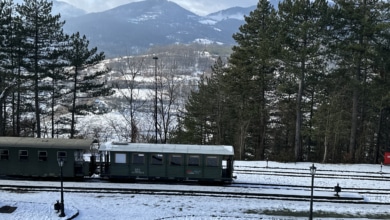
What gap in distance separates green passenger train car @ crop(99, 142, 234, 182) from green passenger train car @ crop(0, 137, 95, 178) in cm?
188

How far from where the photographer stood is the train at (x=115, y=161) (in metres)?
24.5

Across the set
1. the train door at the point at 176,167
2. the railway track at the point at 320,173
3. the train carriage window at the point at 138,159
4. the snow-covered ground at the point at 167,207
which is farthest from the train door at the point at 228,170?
the train carriage window at the point at 138,159

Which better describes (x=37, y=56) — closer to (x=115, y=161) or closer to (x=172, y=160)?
(x=115, y=161)

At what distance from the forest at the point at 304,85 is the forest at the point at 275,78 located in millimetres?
95

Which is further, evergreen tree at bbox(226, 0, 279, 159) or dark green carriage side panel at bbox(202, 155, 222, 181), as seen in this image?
evergreen tree at bbox(226, 0, 279, 159)

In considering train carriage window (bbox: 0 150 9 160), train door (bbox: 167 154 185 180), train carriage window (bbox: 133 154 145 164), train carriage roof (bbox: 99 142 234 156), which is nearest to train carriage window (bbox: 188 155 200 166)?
train carriage roof (bbox: 99 142 234 156)

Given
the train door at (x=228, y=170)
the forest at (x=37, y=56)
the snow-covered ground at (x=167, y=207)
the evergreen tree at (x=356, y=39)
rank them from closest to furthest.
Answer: the snow-covered ground at (x=167, y=207)
the train door at (x=228, y=170)
the evergreen tree at (x=356, y=39)
the forest at (x=37, y=56)

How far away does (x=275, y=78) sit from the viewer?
124ft

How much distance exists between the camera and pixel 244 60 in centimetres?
3881

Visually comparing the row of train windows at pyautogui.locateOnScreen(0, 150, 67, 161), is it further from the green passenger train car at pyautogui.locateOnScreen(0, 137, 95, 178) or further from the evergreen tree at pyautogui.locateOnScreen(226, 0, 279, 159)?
the evergreen tree at pyautogui.locateOnScreen(226, 0, 279, 159)

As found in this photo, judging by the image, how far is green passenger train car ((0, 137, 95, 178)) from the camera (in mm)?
24516

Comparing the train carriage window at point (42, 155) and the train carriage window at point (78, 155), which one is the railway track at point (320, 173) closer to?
the train carriage window at point (78, 155)

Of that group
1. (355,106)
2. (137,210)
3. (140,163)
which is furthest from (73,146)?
(355,106)

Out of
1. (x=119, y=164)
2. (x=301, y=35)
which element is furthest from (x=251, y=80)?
(x=119, y=164)
